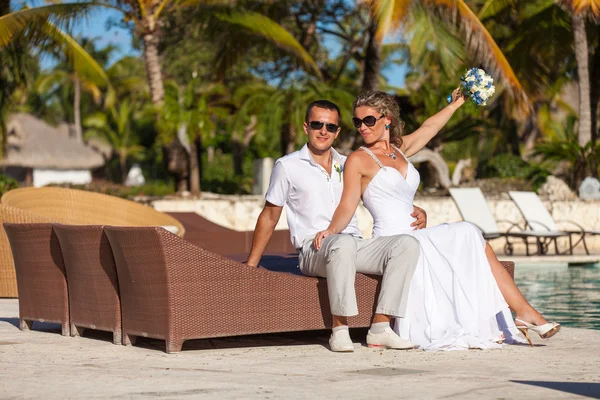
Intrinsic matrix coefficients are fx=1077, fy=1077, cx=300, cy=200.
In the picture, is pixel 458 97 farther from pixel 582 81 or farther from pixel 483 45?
pixel 582 81

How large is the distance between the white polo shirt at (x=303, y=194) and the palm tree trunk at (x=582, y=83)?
58.7 ft

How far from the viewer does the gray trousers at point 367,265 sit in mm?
5812

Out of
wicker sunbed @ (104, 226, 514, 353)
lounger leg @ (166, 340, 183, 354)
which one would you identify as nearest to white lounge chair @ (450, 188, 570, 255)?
wicker sunbed @ (104, 226, 514, 353)

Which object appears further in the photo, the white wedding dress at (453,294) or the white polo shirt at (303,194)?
the white polo shirt at (303,194)

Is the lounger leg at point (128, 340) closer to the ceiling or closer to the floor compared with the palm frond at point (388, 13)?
closer to the floor

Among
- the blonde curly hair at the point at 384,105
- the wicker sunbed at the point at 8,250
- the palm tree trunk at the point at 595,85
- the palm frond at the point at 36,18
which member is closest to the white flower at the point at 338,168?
the blonde curly hair at the point at 384,105

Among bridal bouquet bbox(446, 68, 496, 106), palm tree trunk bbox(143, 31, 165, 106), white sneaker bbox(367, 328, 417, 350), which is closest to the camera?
white sneaker bbox(367, 328, 417, 350)

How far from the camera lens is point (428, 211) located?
20312 mm

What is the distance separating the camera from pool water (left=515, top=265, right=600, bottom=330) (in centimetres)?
909

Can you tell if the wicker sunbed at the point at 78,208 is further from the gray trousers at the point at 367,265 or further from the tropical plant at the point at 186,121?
the tropical plant at the point at 186,121

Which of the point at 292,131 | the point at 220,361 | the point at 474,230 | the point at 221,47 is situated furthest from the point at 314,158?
the point at 292,131

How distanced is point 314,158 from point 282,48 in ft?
54.2

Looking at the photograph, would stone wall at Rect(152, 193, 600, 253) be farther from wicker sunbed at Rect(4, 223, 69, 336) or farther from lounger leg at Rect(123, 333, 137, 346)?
lounger leg at Rect(123, 333, 137, 346)

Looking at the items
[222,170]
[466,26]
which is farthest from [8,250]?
[222,170]
